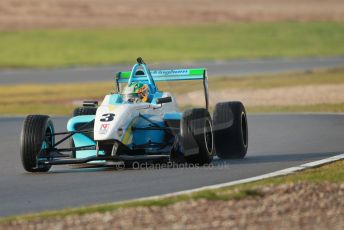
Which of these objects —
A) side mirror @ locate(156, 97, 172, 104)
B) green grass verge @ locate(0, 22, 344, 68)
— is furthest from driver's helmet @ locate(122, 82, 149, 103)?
green grass verge @ locate(0, 22, 344, 68)

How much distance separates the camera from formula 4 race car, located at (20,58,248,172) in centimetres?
1480

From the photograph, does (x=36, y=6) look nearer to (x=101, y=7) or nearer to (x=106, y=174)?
(x=101, y=7)

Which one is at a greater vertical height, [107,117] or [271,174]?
[107,117]

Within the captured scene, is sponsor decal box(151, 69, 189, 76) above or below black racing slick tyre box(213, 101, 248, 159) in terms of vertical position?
above

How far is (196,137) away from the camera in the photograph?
15.0 m

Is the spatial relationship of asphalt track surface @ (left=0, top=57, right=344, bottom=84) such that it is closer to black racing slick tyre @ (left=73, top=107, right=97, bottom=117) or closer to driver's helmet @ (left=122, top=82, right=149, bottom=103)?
black racing slick tyre @ (left=73, top=107, right=97, bottom=117)

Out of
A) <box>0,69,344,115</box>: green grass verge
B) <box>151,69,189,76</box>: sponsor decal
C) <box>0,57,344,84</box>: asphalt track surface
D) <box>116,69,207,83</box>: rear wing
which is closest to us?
<box>116,69,207,83</box>: rear wing

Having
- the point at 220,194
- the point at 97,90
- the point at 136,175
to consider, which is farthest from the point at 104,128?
the point at 97,90

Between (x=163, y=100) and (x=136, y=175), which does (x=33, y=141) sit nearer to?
(x=136, y=175)

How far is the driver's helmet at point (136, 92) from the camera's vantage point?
1603 centimetres

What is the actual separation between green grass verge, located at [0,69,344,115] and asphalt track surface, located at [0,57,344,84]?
150 inches

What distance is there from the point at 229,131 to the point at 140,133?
4.92 feet

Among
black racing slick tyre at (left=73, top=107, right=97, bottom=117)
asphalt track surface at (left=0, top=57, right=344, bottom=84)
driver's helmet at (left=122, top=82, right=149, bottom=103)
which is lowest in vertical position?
asphalt track surface at (left=0, top=57, right=344, bottom=84)

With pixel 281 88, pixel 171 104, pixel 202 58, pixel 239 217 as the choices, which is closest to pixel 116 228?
pixel 239 217
